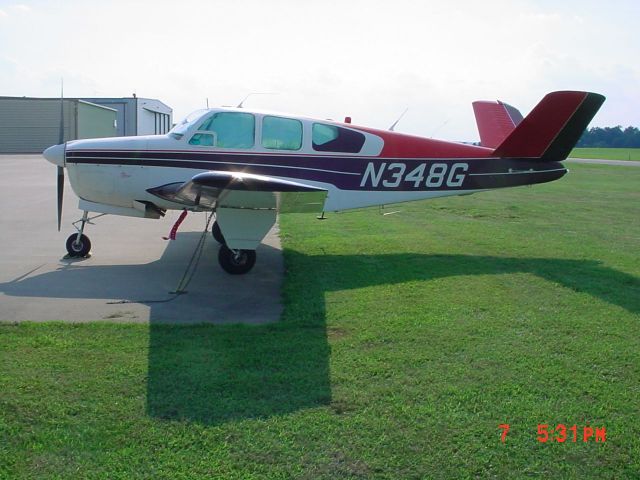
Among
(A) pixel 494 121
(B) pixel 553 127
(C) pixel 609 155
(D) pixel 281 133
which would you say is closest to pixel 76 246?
(D) pixel 281 133

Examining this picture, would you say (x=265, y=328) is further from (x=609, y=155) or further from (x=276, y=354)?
(x=609, y=155)

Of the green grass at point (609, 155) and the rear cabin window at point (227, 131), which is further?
the green grass at point (609, 155)

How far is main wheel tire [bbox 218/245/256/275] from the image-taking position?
Result: 779 centimetres

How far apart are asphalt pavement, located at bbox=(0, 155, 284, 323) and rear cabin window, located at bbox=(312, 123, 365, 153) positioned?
1.78 metres

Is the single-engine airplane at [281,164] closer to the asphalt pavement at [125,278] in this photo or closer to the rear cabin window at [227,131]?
the rear cabin window at [227,131]

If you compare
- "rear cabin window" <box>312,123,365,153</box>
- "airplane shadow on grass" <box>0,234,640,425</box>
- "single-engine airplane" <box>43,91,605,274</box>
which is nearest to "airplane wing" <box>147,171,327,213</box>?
"single-engine airplane" <box>43,91,605,274</box>

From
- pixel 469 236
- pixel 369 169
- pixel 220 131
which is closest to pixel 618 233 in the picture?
pixel 469 236

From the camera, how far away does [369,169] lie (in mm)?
8859

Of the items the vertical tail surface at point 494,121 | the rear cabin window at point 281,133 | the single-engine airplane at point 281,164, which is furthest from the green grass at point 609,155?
the rear cabin window at point 281,133

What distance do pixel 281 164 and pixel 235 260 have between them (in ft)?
5.06

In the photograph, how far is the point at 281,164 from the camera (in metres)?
8.38

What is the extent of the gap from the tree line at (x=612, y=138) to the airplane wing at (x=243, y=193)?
420 ft

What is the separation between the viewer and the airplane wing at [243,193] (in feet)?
20.5
